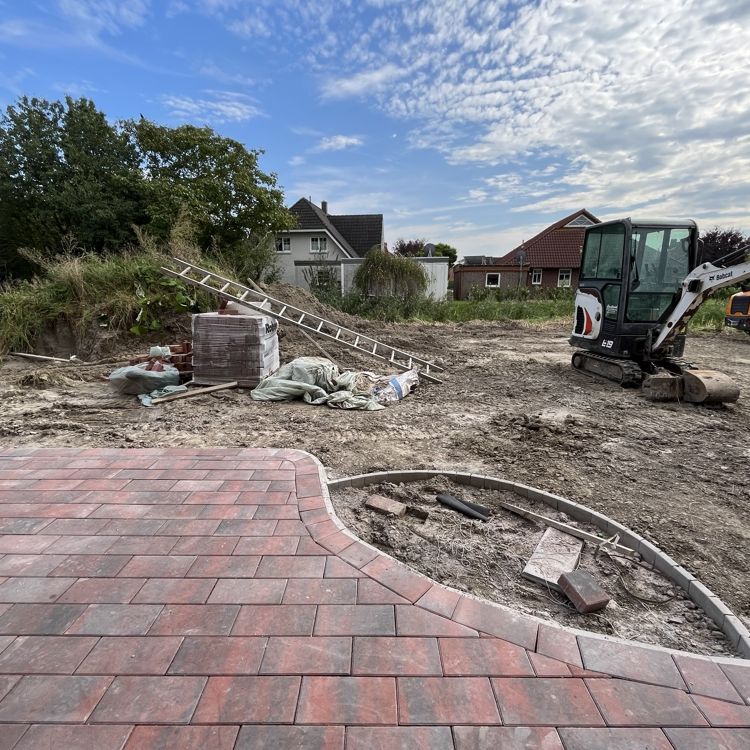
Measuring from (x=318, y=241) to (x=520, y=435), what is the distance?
87.8 ft

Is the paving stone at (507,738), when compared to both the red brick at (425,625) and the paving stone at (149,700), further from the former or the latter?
the paving stone at (149,700)

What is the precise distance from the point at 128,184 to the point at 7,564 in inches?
954

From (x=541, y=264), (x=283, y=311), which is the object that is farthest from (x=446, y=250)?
(x=283, y=311)

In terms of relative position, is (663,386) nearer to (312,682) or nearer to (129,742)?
(312,682)

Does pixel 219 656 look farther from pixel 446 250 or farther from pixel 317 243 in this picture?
pixel 446 250

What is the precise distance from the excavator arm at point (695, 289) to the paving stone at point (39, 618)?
774cm

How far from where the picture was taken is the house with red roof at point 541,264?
3450cm

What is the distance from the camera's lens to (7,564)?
2275 millimetres

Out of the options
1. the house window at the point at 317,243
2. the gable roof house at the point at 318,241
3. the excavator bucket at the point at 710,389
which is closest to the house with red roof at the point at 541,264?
the gable roof house at the point at 318,241

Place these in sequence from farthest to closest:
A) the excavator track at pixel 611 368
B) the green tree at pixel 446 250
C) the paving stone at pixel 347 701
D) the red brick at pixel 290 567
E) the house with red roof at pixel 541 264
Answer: the green tree at pixel 446 250
the house with red roof at pixel 541 264
the excavator track at pixel 611 368
the red brick at pixel 290 567
the paving stone at pixel 347 701

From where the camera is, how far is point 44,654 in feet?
5.62

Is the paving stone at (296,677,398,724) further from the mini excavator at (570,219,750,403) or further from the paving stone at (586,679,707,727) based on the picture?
the mini excavator at (570,219,750,403)

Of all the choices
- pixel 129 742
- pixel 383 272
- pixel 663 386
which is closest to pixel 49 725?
pixel 129 742

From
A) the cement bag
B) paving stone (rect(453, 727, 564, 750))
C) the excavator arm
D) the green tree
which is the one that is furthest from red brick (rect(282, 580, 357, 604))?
the green tree
